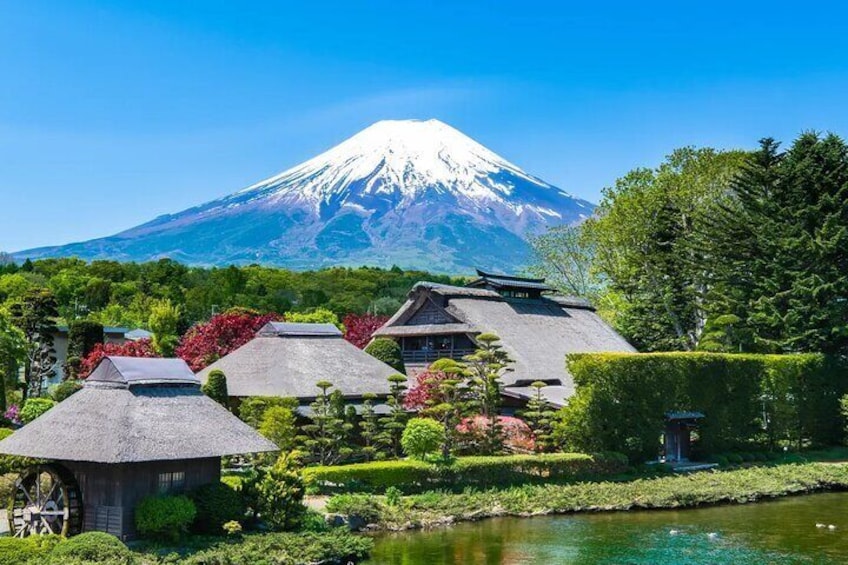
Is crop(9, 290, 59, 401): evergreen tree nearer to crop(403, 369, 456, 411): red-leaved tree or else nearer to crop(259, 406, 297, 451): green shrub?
crop(259, 406, 297, 451): green shrub

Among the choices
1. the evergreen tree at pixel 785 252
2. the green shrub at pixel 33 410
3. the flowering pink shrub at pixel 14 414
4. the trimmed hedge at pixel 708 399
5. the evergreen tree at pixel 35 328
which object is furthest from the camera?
the evergreen tree at pixel 35 328

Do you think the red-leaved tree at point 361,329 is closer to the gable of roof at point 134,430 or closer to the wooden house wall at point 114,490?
the gable of roof at point 134,430

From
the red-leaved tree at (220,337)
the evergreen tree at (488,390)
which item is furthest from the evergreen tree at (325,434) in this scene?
the red-leaved tree at (220,337)

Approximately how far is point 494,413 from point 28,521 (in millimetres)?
17807

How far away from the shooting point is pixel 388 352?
43156mm

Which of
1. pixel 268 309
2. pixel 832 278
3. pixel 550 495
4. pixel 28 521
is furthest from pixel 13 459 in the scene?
pixel 268 309

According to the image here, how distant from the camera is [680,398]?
3853 centimetres

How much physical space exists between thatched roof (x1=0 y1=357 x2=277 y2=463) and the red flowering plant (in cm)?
1191

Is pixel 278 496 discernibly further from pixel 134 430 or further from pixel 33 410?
pixel 33 410

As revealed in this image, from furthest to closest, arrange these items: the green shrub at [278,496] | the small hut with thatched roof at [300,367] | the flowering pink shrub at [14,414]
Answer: the flowering pink shrub at [14,414], the small hut with thatched roof at [300,367], the green shrub at [278,496]

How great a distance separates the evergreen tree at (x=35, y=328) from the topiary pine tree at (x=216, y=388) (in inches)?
655

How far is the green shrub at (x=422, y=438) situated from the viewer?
31422mm

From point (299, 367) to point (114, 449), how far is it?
1606 cm

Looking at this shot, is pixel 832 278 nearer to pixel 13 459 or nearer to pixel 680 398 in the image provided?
pixel 680 398
